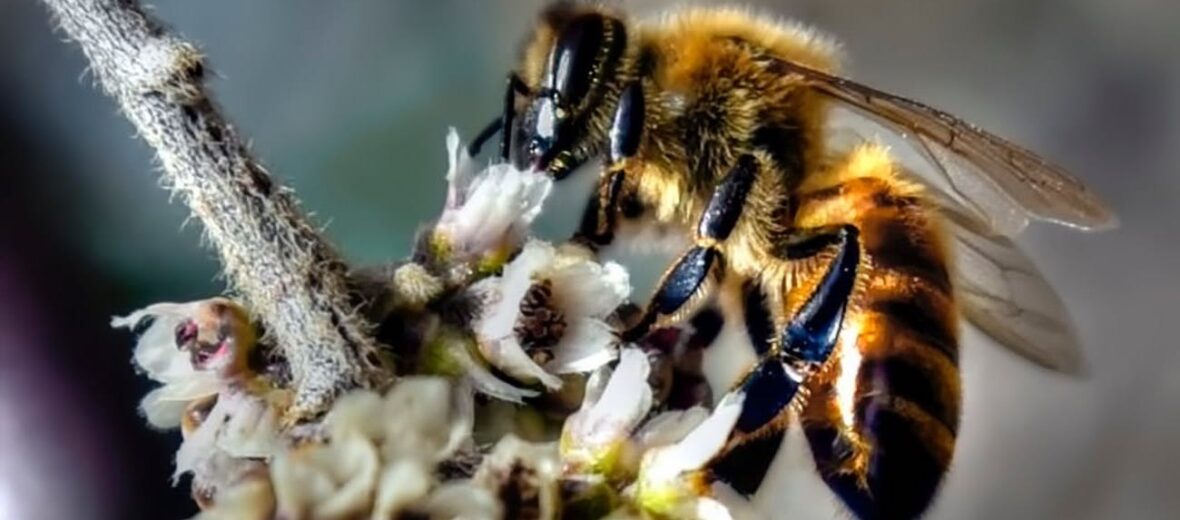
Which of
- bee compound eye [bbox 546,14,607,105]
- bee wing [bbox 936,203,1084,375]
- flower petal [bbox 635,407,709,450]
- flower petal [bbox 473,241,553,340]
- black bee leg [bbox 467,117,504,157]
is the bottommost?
bee wing [bbox 936,203,1084,375]

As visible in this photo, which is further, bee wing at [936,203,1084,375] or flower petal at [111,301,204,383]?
bee wing at [936,203,1084,375]

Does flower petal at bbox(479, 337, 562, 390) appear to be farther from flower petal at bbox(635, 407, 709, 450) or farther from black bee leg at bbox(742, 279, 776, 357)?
black bee leg at bbox(742, 279, 776, 357)

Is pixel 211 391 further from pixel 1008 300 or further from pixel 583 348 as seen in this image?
pixel 1008 300

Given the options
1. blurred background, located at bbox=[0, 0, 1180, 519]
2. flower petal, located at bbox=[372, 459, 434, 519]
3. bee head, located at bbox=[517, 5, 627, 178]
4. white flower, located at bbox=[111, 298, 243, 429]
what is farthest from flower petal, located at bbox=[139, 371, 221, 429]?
blurred background, located at bbox=[0, 0, 1180, 519]

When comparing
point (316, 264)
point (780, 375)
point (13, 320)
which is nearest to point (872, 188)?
point (780, 375)

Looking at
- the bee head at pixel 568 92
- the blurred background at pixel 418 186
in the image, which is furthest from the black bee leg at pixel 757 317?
the blurred background at pixel 418 186

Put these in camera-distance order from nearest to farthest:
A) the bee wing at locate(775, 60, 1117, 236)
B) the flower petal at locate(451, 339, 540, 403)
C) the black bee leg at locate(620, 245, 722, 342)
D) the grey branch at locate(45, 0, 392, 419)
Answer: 1. the grey branch at locate(45, 0, 392, 419)
2. the flower petal at locate(451, 339, 540, 403)
3. the black bee leg at locate(620, 245, 722, 342)
4. the bee wing at locate(775, 60, 1117, 236)

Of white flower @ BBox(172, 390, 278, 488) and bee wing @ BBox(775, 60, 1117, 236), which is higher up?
bee wing @ BBox(775, 60, 1117, 236)

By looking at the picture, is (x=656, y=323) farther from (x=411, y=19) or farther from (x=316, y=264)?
(x=411, y=19)
